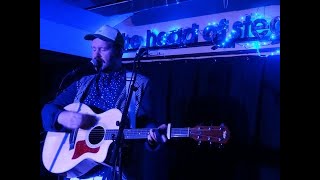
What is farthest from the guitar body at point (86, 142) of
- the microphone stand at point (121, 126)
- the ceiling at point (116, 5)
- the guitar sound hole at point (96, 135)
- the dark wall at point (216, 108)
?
the ceiling at point (116, 5)

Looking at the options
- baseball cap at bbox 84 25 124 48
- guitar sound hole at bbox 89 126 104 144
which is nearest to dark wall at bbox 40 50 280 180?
baseball cap at bbox 84 25 124 48

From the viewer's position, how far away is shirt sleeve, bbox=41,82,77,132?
2395mm

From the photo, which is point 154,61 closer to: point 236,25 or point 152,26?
point 152,26

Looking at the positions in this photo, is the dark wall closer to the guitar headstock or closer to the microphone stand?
the guitar headstock

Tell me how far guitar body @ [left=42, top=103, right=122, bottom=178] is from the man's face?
0.35 m

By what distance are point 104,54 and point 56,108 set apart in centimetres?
53

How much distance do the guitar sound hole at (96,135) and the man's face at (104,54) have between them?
47 centimetres

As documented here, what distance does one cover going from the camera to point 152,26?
317 centimetres

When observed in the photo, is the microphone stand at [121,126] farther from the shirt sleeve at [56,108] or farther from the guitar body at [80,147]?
the shirt sleeve at [56,108]

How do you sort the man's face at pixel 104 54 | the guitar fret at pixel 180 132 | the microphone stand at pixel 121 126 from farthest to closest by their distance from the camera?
the man's face at pixel 104 54, the guitar fret at pixel 180 132, the microphone stand at pixel 121 126

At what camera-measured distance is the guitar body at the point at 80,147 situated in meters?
2.19

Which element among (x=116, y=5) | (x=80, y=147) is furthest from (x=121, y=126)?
(x=116, y=5)
